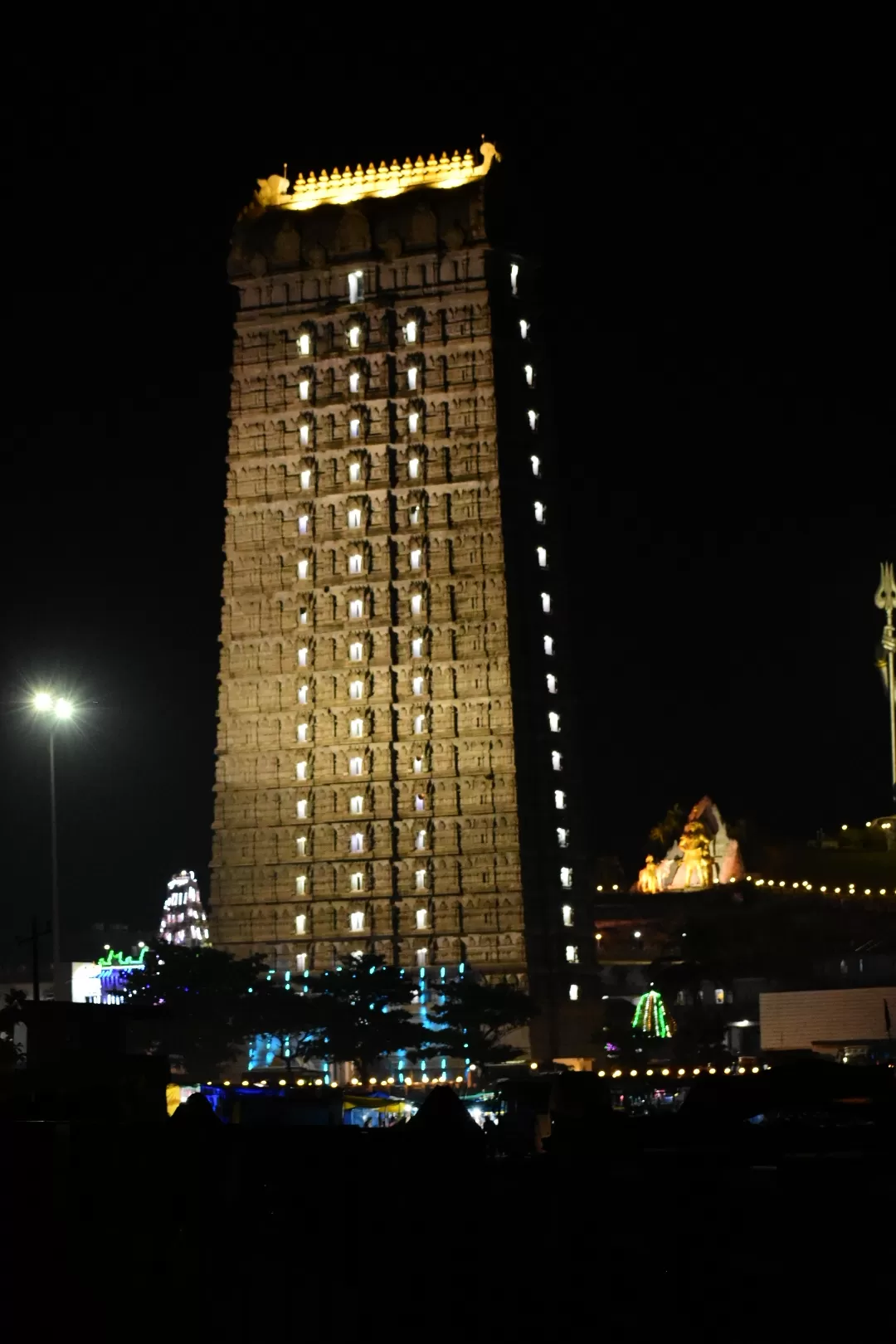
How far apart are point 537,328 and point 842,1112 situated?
10337 cm

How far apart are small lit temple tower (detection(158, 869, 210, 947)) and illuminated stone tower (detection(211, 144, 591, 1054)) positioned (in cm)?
3880

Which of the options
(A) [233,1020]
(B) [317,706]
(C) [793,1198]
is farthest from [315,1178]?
(B) [317,706]

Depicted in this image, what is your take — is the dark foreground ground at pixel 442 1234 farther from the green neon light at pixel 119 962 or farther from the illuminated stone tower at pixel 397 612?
the green neon light at pixel 119 962

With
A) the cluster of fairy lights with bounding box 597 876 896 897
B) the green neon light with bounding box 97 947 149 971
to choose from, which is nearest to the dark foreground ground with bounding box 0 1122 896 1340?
the green neon light with bounding box 97 947 149 971

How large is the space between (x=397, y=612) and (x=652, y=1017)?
2360 cm

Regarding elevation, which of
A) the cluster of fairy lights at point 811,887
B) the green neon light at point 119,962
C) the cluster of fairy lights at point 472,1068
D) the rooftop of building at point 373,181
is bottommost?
the cluster of fairy lights at point 472,1068

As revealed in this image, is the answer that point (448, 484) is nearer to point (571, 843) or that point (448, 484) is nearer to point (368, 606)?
point (368, 606)

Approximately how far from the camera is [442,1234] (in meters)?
22.3

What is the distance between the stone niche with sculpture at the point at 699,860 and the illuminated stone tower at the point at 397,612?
24786 mm

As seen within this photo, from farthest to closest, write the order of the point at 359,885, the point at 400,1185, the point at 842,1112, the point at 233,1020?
the point at 359,885, the point at 233,1020, the point at 842,1112, the point at 400,1185

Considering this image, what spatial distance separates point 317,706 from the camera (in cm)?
12575

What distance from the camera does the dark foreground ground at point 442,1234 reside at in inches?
794

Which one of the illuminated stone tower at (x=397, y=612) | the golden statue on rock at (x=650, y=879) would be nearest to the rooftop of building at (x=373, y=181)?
the illuminated stone tower at (x=397, y=612)

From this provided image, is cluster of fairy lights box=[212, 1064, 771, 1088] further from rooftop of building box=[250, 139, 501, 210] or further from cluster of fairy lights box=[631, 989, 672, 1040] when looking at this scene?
rooftop of building box=[250, 139, 501, 210]
